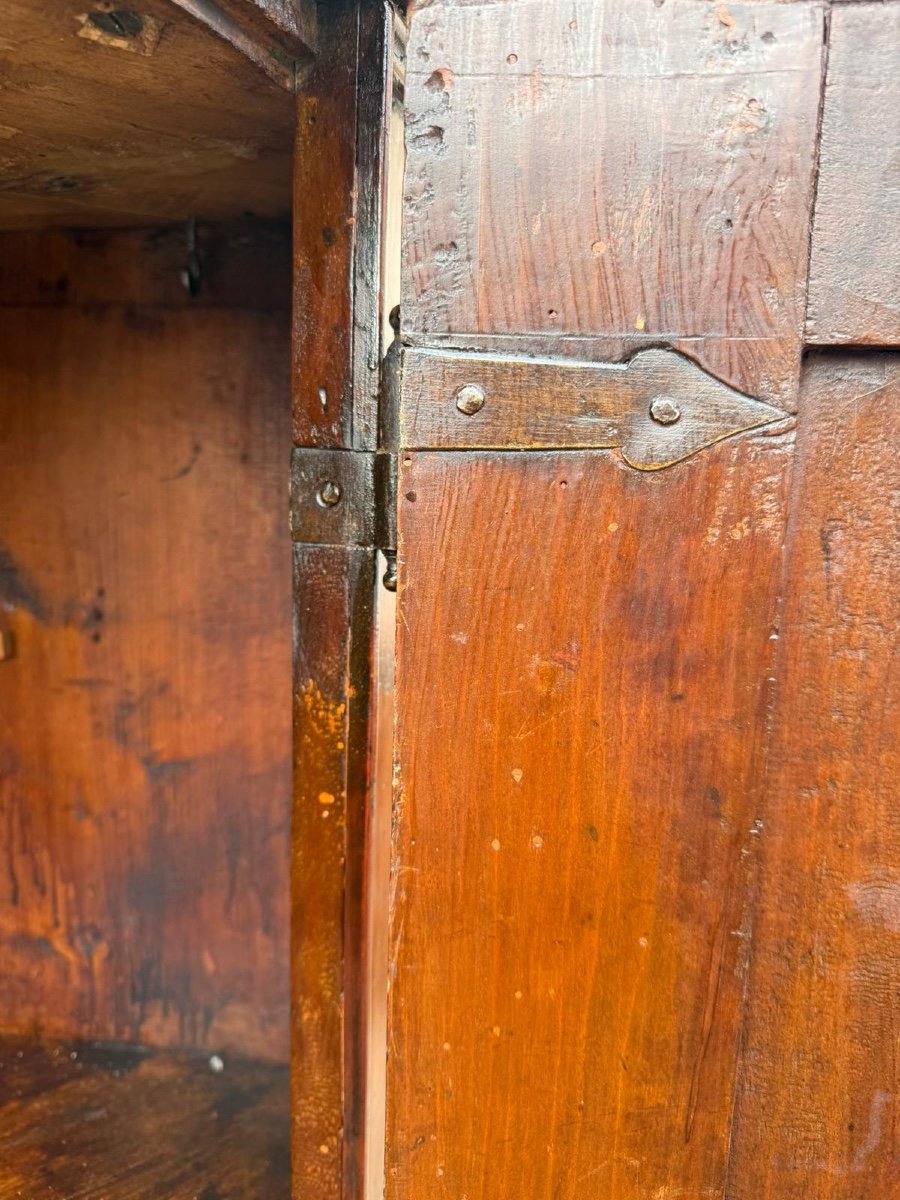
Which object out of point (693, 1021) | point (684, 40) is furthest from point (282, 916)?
point (684, 40)

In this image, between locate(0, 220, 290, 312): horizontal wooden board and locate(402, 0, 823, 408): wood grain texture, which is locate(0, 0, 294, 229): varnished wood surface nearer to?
locate(0, 220, 290, 312): horizontal wooden board

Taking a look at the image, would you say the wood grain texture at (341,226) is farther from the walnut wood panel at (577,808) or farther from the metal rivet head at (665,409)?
the metal rivet head at (665,409)

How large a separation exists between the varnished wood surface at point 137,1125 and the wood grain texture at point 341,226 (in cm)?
84

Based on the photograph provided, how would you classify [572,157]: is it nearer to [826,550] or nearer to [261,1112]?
[826,550]

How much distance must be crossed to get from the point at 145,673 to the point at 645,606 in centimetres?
81

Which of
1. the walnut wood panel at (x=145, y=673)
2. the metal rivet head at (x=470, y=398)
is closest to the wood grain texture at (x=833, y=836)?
the metal rivet head at (x=470, y=398)

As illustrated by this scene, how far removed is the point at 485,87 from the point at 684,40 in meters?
0.14

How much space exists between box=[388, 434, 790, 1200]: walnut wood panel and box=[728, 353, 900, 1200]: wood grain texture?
0.03 meters

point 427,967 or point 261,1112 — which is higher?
point 427,967

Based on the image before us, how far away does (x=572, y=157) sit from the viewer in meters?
0.63

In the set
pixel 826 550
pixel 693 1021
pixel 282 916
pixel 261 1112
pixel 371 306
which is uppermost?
pixel 371 306

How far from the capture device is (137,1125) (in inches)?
42.4

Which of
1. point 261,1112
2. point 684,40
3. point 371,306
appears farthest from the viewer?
point 261,1112

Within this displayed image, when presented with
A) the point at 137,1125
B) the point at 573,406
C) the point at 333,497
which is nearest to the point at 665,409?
the point at 573,406
